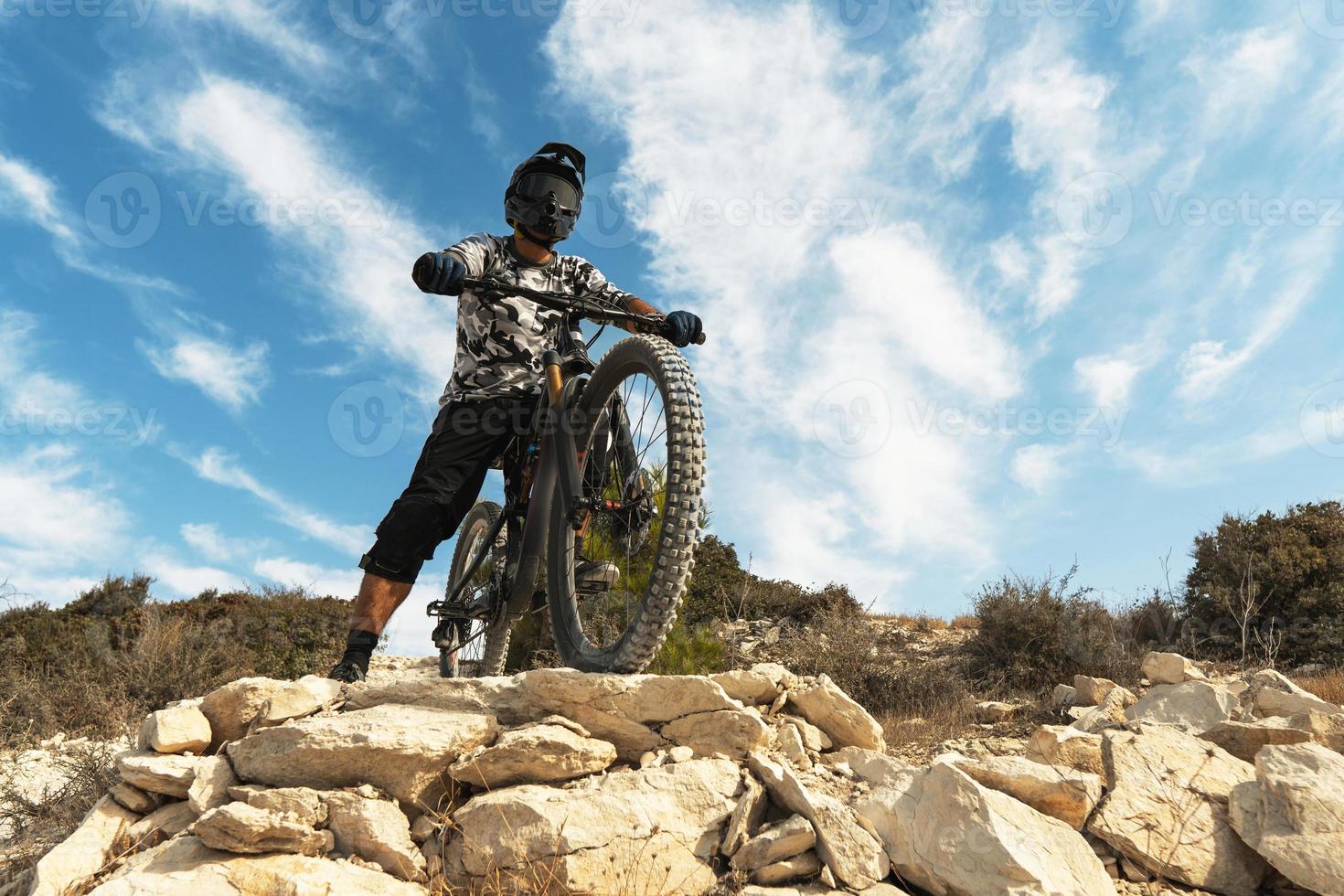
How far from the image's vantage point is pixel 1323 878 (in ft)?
9.09

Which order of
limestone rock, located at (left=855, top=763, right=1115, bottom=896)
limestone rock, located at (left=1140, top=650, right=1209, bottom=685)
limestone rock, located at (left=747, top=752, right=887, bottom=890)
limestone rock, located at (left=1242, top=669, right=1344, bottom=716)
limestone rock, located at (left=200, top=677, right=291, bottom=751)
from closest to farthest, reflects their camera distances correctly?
limestone rock, located at (left=855, top=763, right=1115, bottom=896), limestone rock, located at (left=747, top=752, right=887, bottom=890), limestone rock, located at (left=200, top=677, right=291, bottom=751), limestone rock, located at (left=1242, top=669, right=1344, bottom=716), limestone rock, located at (left=1140, top=650, right=1209, bottom=685)

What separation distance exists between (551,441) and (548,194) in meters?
1.58

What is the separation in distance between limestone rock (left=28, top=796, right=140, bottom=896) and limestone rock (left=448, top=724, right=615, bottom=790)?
4.69 ft

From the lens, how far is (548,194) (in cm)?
497

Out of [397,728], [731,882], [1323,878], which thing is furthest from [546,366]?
[1323,878]

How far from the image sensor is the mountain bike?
3484mm

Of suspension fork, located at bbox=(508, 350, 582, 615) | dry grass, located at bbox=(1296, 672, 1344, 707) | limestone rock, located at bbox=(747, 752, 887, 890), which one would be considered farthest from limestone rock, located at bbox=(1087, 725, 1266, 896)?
dry grass, located at bbox=(1296, 672, 1344, 707)

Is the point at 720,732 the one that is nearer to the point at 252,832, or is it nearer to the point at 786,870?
the point at 786,870

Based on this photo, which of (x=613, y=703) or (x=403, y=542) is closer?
(x=613, y=703)

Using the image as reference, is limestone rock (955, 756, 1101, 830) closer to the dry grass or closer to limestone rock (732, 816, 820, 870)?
limestone rock (732, 816, 820, 870)

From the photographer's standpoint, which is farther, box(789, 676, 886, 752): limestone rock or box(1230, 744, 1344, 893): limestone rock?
box(789, 676, 886, 752): limestone rock

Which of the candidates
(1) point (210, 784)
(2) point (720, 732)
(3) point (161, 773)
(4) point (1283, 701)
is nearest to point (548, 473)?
(2) point (720, 732)

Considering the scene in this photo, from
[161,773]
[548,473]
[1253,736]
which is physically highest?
[548,473]

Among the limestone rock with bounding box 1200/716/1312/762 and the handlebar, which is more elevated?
the handlebar
